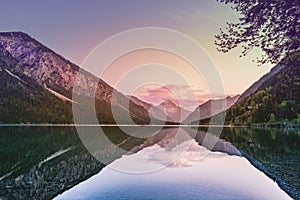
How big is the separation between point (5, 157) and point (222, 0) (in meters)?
34.5

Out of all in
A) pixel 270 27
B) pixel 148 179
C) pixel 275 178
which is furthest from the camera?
pixel 275 178

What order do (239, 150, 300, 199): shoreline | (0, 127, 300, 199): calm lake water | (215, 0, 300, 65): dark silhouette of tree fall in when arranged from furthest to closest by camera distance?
(0, 127, 300, 199): calm lake water → (239, 150, 300, 199): shoreline → (215, 0, 300, 65): dark silhouette of tree

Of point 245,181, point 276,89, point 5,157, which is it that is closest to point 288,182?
point 245,181

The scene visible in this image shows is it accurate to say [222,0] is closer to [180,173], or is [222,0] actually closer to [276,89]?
[180,173]

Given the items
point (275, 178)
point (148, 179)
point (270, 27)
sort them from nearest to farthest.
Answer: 1. point (270, 27)
2. point (148, 179)
3. point (275, 178)

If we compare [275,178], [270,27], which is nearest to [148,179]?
[275,178]

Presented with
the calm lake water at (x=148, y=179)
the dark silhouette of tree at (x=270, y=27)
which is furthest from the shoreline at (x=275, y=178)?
the dark silhouette of tree at (x=270, y=27)

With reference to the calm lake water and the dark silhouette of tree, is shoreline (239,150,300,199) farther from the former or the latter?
the dark silhouette of tree

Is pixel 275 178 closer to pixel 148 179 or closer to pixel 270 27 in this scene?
pixel 148 179

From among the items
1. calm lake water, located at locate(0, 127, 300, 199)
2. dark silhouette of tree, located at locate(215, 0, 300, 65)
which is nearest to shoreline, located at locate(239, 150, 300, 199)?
calm lake water, located at locate(0, 127, 300, 199)

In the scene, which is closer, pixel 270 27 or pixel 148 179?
pixel 270 27

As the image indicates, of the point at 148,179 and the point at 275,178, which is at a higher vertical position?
the point at 148,179

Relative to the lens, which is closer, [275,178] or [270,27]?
[270,27]

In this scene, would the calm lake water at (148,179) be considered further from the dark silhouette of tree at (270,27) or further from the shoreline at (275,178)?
the dark silhouette of tree at (270,27)
